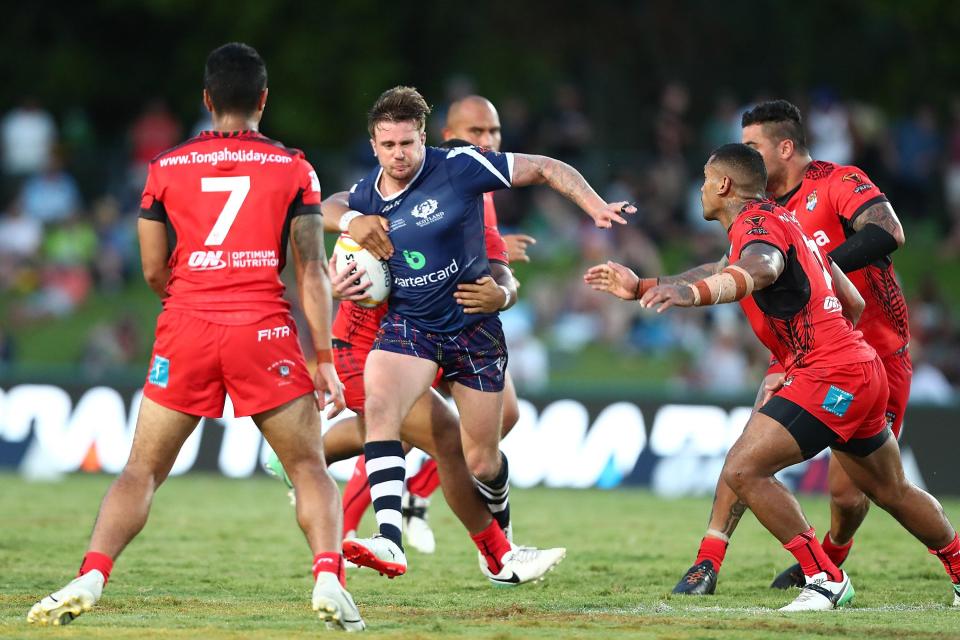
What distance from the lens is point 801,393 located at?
24.2 feet

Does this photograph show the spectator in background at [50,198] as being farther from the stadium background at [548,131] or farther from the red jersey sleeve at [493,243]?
the red jersey sleeve at [493,243]

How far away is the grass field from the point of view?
655cm

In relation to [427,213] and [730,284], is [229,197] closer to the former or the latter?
[427,213]

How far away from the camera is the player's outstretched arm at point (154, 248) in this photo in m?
6.66

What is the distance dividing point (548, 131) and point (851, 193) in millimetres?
12861

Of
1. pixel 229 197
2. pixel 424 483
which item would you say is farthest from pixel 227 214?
pixel 424 483

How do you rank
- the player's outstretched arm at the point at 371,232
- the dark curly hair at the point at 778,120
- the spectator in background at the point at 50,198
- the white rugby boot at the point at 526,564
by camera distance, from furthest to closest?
the spectator in background at the point at 50,198 < the dark curly hair at the point at 778,120 < the white rugby boot at the point at 526,564 < the player's outstretched arm at the point at 371,232

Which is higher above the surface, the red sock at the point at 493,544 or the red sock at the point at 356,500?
the red sock at the point at 356,500

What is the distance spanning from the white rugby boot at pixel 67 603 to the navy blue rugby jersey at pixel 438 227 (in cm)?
245

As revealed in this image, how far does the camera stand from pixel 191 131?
2575cm

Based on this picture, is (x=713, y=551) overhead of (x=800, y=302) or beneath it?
beneath

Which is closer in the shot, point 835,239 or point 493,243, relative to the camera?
point 835,239

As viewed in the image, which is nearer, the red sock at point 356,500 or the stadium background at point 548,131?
the red sock at point 356,500

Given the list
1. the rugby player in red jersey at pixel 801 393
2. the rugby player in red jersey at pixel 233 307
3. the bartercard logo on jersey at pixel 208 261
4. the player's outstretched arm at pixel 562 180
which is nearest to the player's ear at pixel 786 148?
the rugby player in red jersey at pixel 801 393
